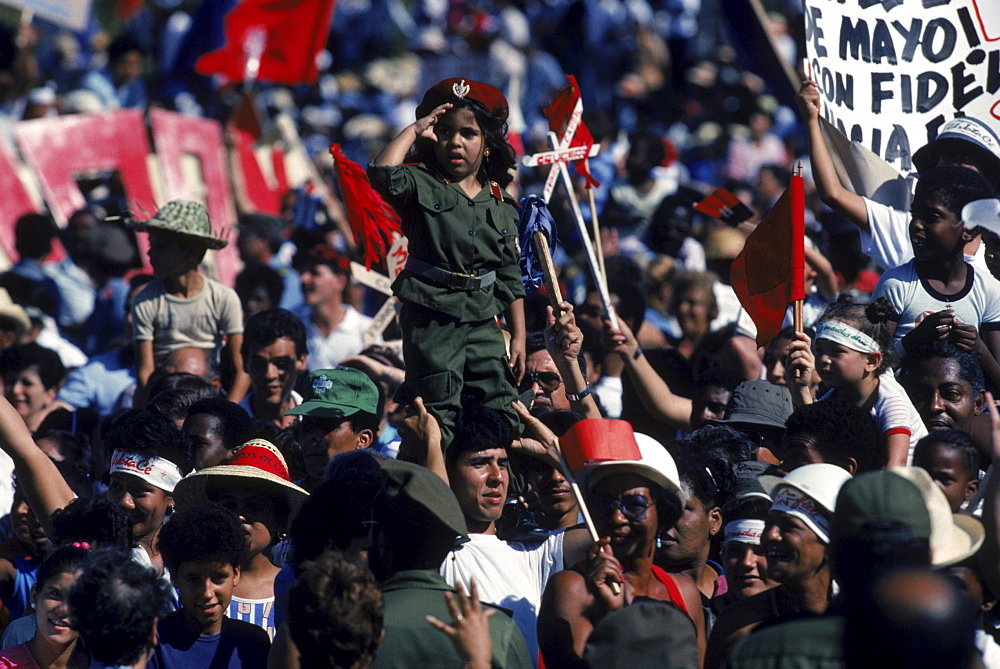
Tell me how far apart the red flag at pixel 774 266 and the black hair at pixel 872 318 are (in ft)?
0.68

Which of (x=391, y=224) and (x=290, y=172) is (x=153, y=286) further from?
(x=290, y=172)

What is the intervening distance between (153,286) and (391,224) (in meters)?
2.71

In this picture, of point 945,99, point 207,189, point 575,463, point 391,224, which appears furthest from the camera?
point 207,189

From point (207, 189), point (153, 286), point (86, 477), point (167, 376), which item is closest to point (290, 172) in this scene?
point (207, 189)

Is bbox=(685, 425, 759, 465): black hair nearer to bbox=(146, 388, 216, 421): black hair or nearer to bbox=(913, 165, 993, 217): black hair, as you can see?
bbox=(913, 165, 993, 217): black hair

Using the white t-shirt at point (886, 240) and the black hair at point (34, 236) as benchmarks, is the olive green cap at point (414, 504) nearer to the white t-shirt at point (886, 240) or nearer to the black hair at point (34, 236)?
the white t-shirt at point (886, 240)

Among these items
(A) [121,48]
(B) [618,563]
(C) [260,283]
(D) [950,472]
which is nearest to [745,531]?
(B) [618,563]

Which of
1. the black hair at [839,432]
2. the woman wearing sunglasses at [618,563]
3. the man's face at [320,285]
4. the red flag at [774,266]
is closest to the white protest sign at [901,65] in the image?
the red flag at [774,266]

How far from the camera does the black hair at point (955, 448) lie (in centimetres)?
495

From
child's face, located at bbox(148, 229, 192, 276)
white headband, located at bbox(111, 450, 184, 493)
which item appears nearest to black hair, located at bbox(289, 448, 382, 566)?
white headband, located at bbox(111, 450, 184, 493)

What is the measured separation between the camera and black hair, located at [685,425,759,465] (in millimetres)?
5465

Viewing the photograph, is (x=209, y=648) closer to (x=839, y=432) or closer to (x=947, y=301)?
(x=839, y=432)

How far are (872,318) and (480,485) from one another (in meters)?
2.01

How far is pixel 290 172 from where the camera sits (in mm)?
13484
